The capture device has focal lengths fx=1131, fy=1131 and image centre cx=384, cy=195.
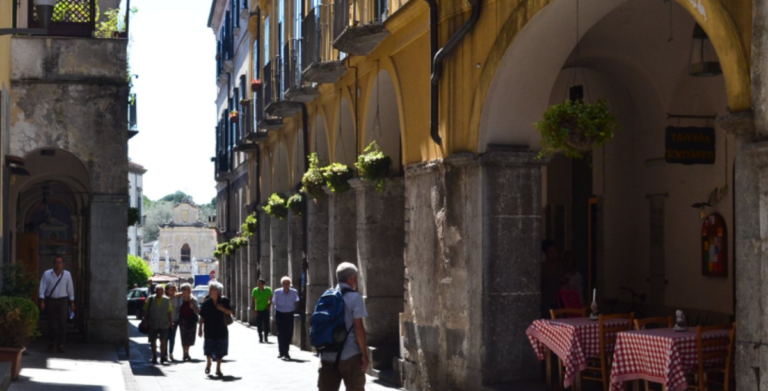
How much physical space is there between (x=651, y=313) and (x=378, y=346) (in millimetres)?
4217

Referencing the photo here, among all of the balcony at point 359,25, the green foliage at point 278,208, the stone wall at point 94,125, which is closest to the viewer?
the balcony at point 359,25

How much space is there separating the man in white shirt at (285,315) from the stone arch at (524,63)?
9.78 m

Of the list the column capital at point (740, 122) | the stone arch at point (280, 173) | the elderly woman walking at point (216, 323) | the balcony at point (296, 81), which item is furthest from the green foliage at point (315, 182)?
the column capital at point (740, 122)

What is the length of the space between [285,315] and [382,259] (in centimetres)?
507

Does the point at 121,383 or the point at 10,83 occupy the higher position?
the point at 10,83

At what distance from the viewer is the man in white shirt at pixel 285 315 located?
21.5 m

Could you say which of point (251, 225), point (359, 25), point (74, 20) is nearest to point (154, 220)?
point (251, 225)

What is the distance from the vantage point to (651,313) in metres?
15.8

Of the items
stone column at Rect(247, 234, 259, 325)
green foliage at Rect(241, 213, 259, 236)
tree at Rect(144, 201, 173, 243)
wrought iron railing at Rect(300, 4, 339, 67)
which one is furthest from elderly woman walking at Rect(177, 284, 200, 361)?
tree at Rect(144, 201, 173, 243)

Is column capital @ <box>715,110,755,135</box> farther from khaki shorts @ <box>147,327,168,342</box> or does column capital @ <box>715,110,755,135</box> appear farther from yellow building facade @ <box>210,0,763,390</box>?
khaki shorts @ <box>147,327,168,342</box>

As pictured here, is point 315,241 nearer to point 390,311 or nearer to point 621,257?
point 390,311

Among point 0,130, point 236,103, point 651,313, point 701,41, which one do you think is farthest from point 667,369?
point 236,103

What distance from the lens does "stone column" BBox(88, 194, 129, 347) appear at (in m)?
19.4

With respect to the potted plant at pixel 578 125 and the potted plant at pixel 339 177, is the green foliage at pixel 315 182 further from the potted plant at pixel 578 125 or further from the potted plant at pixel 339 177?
the potted plant at pixel 578 125
